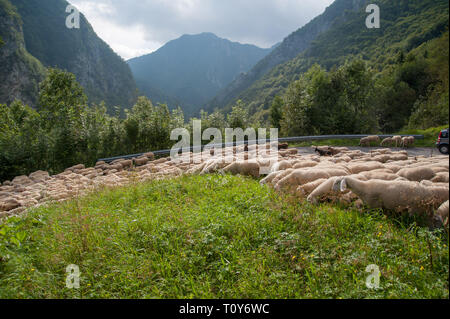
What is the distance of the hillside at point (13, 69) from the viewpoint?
64.7m

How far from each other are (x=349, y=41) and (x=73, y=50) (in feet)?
442

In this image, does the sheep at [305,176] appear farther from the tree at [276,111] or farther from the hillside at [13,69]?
the hillside at [13,69]

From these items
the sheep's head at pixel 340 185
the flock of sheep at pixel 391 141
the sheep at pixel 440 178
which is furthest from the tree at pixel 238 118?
the sheep at pixel 440 178

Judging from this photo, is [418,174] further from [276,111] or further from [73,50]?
[73,50]

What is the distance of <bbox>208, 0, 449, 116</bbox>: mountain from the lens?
59238 mm

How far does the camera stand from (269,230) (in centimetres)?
351

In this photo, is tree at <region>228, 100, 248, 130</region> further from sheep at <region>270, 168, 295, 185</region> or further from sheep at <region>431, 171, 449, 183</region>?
sheep at <region>431, 171, 449, 183</region>

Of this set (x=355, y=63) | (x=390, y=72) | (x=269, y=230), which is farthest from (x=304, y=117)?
(x=390, y=72)

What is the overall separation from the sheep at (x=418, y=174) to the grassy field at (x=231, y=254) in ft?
5.00

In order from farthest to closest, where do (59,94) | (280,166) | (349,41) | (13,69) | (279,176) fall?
(349,41) → (13,69) → (59,94) → (280,166) → (279,176)

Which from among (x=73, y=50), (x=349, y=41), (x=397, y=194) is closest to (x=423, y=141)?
(x=397, y=194)

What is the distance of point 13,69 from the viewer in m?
66.8

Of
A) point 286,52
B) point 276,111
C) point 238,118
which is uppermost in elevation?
point 286,52
